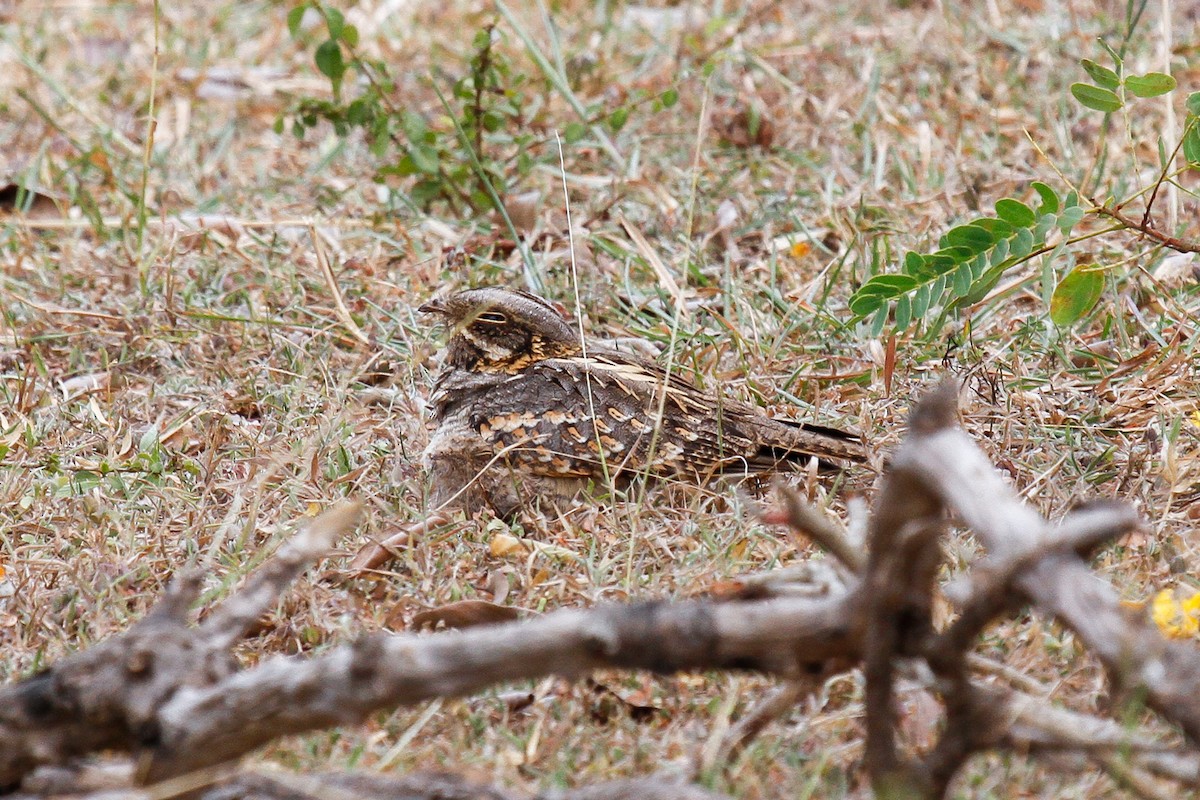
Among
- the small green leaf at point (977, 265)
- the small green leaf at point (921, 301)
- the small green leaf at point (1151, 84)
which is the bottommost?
the small green leaf at point (921, 301)

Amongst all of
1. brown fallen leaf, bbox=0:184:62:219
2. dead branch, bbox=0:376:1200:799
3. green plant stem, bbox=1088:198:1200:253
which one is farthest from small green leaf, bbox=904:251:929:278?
brown fallen leaf, bbox=0:184:62:219

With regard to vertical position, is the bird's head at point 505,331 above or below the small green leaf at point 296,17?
below

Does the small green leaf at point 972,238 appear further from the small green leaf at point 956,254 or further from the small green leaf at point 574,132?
the small green leaf at point 574,132

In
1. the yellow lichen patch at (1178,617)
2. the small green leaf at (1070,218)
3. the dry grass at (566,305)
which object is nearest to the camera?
the yellow lichen patch at (1178,617)

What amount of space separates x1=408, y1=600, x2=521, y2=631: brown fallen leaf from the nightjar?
547mm

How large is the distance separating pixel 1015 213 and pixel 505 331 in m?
1.43

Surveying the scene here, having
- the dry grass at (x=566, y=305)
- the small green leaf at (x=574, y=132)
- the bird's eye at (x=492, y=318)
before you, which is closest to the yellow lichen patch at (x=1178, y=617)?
the dry grass at (x=566, y=305)

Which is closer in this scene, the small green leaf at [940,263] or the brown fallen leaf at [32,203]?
the small green leaf at [940,263]

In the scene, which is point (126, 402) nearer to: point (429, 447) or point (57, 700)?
point (429, 447)

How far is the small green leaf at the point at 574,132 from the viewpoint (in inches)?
203

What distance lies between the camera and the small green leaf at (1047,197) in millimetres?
3284

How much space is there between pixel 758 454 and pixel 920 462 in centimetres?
182

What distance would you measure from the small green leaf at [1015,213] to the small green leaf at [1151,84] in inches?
15.0

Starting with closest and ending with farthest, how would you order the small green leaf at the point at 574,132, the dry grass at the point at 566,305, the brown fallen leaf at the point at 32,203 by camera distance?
the dry grass at the point at 566,305
the small green leaf at the point at 574,132
the brown fallen leaf at the point at 32,203
